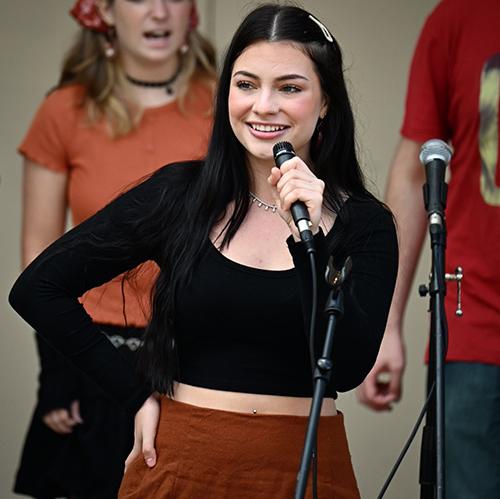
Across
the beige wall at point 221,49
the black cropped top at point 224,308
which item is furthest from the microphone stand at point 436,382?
the beige wall at point 221,49

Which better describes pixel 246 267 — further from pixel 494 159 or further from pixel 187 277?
pixel 494 159

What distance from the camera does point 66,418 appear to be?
4602mm

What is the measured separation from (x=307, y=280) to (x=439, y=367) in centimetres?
33

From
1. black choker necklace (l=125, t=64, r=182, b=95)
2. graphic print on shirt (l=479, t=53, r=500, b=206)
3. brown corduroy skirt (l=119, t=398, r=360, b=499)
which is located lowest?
brown corduroy skirt (l=119, t=398, r=360, b=499)

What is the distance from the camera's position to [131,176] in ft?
15.1

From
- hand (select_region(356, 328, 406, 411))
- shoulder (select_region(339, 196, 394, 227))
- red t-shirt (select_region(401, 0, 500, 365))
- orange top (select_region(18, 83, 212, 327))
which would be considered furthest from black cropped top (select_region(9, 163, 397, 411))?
orange top (select_region(18, 83, 212, 327))

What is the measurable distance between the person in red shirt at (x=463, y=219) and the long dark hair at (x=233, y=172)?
2.43 ft

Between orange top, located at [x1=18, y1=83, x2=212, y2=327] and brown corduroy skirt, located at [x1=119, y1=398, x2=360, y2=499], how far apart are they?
60.0 inches

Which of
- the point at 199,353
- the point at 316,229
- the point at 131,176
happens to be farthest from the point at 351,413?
the point at 316,229

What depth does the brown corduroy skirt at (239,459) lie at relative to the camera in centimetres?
311

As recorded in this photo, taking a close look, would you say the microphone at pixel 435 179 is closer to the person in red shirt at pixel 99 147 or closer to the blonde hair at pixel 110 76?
the person in red shirt at pixel 99 147

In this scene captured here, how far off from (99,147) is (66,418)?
2.97 feet

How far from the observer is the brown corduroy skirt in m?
3.11

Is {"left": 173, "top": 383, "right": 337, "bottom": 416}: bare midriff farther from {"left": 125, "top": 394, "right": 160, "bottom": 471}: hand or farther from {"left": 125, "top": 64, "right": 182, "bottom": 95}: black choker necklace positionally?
{"left": 125, "top": 64, "right": 182, "bottom": 95}: black choker necklace
